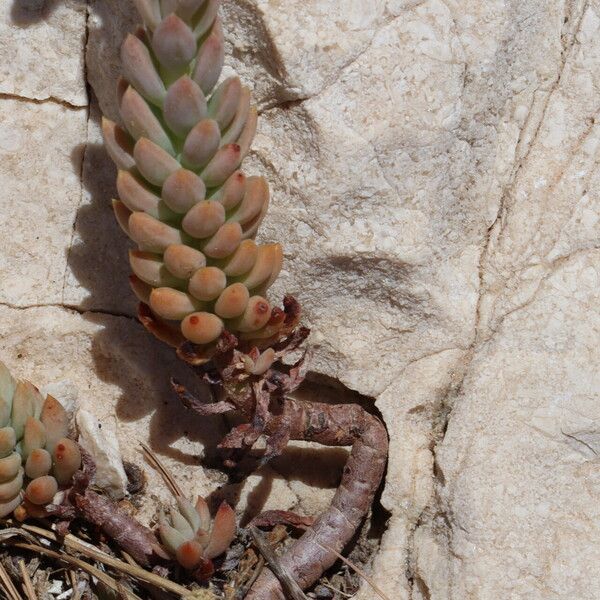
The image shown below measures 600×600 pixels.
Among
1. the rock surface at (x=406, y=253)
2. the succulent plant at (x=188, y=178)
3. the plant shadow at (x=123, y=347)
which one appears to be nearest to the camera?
the succulent plant at (x=188, y=178)

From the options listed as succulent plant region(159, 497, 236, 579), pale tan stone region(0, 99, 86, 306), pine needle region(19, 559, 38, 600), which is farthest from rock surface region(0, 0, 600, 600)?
pine needle region(19, 559, 38, 600)

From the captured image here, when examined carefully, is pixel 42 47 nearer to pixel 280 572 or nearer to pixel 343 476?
pixel 343 476

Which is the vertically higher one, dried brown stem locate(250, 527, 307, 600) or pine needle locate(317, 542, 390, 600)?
pine needle locate(317, 542, 390, 600)

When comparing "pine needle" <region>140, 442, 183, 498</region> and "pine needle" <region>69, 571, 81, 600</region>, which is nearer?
"pine needle" <region>69, 571, 81, 600</region>

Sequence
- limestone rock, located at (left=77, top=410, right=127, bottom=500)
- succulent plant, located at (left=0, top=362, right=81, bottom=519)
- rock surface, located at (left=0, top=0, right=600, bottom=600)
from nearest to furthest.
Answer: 1. succulent plant, located at (left=0, top=362, right=81, bottom=519)
2. rock surface, located at (left=0, top=0, right=600, bottom=600)
3. limestone rock, located at (left=77, top=410, right=127, bottom=500)

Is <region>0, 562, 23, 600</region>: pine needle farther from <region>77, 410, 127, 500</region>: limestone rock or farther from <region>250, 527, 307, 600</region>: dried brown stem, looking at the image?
<region>250, 527, 307, 600</region>: dried brown stem

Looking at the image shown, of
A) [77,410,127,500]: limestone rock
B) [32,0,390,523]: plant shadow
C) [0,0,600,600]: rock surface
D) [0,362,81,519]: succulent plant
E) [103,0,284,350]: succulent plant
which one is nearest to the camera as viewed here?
[103,0,284,350]: succulent plant

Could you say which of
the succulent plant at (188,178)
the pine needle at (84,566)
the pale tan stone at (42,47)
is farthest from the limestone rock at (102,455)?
the pale tan stone at (42,47)

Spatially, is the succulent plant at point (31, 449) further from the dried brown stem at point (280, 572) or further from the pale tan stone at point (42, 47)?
the pale tan stone at point (42, 47)

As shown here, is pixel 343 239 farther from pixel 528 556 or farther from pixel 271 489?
pixel 528 556
